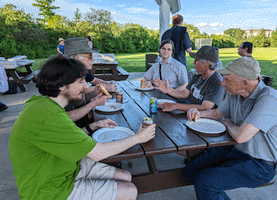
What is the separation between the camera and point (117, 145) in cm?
127

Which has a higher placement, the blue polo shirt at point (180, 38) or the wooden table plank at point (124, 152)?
the blue polo shirt at point (180, 38)

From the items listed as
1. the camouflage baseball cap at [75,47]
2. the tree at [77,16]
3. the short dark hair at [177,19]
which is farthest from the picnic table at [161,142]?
the tree at [77,16]

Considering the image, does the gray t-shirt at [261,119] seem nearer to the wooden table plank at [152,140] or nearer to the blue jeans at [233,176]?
the blue jeans at [233,176]

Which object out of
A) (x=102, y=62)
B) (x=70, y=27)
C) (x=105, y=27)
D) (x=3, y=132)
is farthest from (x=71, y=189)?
(x=105, y=27)

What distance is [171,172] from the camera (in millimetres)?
1768

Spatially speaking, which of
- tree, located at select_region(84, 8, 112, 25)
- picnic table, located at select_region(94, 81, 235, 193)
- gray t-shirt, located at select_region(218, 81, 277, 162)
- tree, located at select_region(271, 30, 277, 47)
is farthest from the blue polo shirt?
tree, located at select_region(271, 30, 277, 47)

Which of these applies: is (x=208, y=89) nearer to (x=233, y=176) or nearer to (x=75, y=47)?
(x=233, y=176)

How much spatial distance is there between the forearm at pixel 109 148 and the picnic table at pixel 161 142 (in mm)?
35

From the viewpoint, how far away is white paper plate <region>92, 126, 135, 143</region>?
1.46 metres

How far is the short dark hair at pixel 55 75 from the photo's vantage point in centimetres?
121

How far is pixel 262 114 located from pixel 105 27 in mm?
20911

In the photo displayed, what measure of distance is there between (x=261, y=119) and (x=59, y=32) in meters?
18.9

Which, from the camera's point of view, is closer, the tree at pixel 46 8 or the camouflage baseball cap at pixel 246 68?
the camouflage baseball cap at pixel 246 68

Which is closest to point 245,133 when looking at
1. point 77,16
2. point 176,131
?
point 176,131
